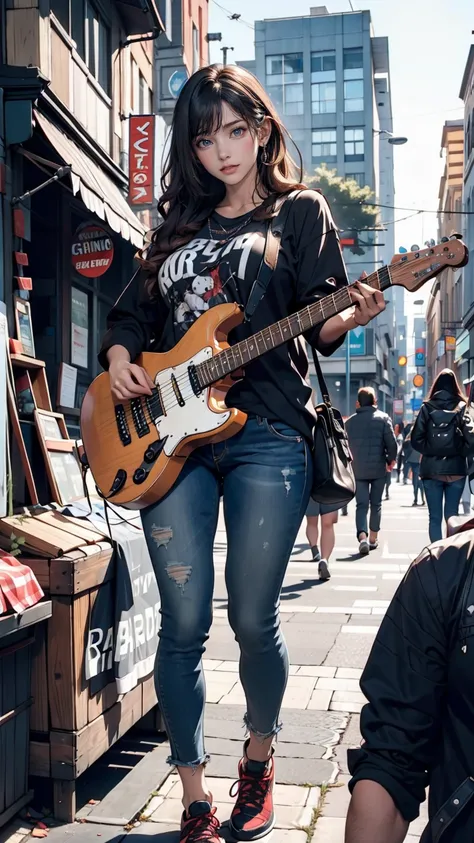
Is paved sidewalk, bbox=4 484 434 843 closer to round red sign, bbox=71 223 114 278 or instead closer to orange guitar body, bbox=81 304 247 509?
orange guitar body, bbox=81 304 247 509

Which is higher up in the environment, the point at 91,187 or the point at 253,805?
the point at 91,187

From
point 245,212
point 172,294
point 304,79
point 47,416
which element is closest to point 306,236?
point 245,212

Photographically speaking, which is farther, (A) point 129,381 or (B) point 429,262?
(A) point 129,381

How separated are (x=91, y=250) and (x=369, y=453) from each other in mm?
3846

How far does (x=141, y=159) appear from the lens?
40.1 feet

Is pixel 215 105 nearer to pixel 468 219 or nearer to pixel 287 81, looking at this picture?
pixel 468 219

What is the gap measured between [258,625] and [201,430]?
581 mm

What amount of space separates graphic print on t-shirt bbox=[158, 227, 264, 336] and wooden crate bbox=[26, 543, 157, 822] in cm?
87

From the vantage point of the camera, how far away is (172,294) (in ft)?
9.39

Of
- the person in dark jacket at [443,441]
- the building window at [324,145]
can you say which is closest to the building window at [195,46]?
the person in dark jacket at [443,441]

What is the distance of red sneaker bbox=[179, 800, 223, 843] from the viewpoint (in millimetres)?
2564

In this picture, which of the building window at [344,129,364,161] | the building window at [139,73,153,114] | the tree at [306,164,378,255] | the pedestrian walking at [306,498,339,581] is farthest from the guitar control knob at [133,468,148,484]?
the building window at [344,129,364,161]

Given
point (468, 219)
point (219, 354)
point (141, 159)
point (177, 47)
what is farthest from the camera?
point (468, 219)

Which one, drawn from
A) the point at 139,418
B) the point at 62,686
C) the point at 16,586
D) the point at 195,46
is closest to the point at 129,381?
the point at 139,418
